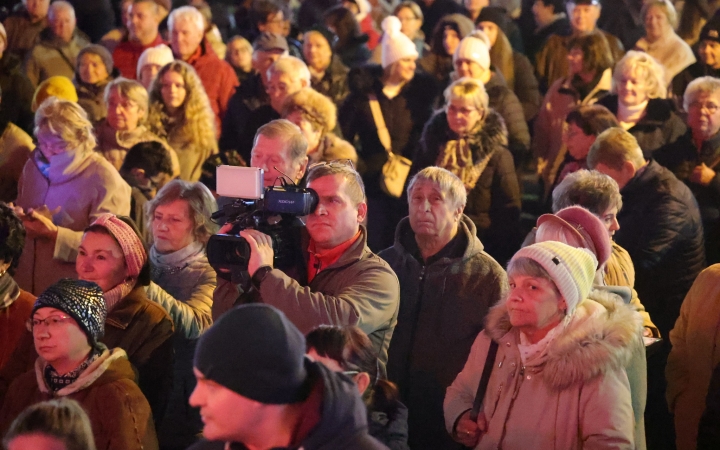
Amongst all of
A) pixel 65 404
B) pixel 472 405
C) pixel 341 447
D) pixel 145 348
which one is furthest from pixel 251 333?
pixel 145 348

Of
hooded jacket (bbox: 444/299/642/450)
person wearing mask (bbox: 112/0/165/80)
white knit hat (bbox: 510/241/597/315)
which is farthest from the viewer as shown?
person wearing mask (bbox: 112/0/165/80)

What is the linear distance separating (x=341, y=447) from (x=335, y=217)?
174 cm

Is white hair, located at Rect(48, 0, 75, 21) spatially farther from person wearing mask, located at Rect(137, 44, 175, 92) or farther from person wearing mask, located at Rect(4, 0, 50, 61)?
person wearing mask, located at Rect(137, 44, 175, 92)

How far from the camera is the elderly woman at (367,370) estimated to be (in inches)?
135

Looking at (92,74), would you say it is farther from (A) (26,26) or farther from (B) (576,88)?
(B) (576,88)

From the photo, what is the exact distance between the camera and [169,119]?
712 centimetres

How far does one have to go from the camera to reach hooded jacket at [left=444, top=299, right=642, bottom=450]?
339cm

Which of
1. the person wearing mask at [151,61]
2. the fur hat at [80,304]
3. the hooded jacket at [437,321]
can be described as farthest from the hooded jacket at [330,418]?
the person wearing mask at [151,61]

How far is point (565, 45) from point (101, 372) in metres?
6.34

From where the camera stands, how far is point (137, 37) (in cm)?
905

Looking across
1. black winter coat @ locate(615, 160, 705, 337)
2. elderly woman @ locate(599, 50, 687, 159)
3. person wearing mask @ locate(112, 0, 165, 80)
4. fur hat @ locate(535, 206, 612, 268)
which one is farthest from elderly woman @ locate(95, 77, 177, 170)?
fur hat @ locate(535, 206, 612, 268)

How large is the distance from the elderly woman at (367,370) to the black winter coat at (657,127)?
393 cm

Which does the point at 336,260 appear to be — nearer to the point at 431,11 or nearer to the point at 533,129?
the point at 533,129

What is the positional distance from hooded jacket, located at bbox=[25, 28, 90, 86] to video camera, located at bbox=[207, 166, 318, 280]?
5.70 m
